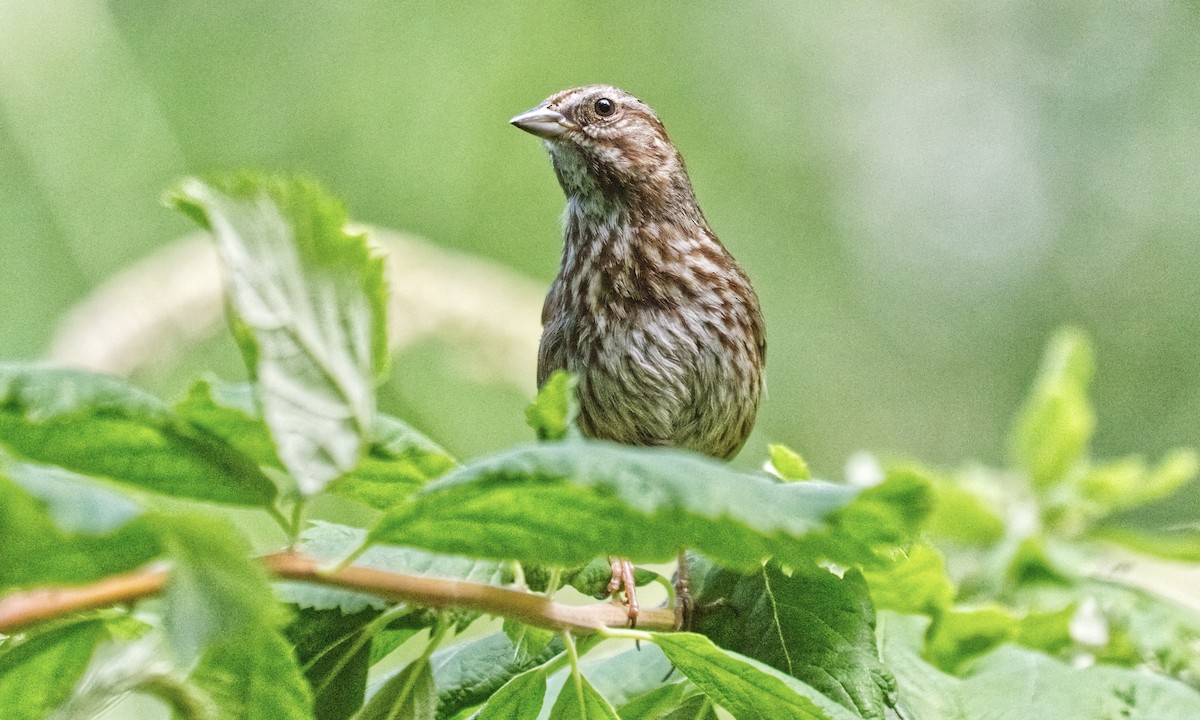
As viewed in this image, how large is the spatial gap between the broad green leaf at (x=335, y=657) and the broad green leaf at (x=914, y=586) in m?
0.67

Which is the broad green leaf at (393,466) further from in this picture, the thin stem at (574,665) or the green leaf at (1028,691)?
the green leaf at (1028,691)

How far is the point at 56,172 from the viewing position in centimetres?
398

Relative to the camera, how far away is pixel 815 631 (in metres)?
1.27

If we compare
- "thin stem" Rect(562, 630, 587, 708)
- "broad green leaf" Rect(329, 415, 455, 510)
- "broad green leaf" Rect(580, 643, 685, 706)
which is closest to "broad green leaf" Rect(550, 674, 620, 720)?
"thin stem" Rect(562, 630, 587, 708)

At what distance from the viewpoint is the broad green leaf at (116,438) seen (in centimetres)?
80

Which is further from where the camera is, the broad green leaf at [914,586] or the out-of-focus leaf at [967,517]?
the out-of-focus leaf at [967,517]

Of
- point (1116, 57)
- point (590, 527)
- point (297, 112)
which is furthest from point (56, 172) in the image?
point (1116, 57)

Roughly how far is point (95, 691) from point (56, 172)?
3.54m

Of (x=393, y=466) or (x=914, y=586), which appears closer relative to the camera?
(x=393, y=466)

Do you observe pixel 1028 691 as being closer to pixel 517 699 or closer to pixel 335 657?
pixel 517 699

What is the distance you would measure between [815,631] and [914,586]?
0.38m

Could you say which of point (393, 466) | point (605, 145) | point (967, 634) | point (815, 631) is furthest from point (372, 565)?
point (605, 145)

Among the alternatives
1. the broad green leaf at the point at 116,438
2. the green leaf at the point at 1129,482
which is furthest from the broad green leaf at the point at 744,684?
the green leaf at the point at 1129,482

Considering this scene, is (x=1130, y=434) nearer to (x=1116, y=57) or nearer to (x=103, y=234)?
(x=1116, y=57)
